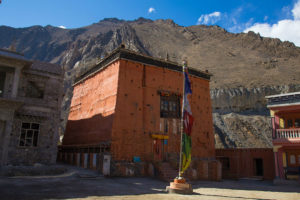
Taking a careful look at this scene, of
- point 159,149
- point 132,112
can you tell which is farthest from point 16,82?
Answer: point 159,149

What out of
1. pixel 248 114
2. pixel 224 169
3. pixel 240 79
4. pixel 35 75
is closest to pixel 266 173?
pixel 224 169

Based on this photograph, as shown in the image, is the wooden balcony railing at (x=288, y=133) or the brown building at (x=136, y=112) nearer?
the brown building at (x=136, y=112)

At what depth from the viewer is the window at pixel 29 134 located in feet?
56.4

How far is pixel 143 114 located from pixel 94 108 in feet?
15.7

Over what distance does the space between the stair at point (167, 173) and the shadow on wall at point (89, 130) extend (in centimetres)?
450

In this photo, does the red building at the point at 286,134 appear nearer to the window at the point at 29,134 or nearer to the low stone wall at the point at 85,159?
the low stone wall at the point at 85,159

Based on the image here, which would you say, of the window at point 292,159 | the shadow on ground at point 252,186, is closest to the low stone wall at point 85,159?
the shadow on ground at point 252,186

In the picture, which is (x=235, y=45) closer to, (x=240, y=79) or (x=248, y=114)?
(x=240, y=79)

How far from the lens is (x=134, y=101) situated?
20.5m

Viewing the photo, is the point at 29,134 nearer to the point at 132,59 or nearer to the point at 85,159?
the point at 85,159

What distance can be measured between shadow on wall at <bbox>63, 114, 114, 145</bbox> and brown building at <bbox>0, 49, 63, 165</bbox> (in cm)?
341

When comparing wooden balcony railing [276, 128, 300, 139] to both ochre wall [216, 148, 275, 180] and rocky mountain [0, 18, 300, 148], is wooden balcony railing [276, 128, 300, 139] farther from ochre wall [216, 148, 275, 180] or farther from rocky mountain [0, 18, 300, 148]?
rocky mountain [0, 18, 300, 148]

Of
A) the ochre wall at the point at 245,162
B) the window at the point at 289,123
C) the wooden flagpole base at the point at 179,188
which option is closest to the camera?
the wooden flagpole base at the point at 179,188

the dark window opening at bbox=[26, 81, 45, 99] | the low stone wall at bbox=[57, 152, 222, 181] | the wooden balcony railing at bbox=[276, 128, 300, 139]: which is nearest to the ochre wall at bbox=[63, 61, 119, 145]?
the low stone wall at bbox=[57, 152, 222, 181]
